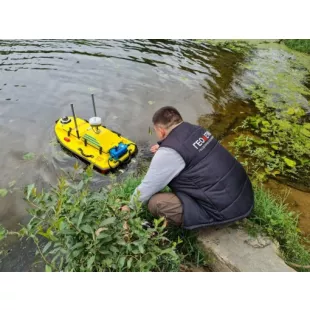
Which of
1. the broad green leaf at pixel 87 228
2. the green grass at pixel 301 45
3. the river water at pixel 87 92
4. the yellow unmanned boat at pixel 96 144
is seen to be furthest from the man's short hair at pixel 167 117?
the green grass at pixel 301 45

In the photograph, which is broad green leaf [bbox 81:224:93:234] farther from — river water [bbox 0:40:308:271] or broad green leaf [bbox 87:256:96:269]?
river water [bbox 0:40:308:271]

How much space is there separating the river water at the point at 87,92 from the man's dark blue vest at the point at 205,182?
2.02 m

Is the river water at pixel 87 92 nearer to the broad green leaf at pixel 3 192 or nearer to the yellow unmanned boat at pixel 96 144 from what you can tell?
the broad green leaf at pixel 3 192

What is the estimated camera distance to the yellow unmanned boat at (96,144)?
4652 millimetres

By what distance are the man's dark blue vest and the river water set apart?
2021 mm

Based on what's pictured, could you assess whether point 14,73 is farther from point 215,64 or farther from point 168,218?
Result: point 168,218

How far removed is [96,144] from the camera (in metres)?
4.81

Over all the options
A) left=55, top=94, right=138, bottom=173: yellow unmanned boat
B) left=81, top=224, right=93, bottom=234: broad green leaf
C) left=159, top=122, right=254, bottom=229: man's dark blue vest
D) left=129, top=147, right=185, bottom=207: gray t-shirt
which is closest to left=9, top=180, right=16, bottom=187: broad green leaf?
left=55, top=94, right=138, bottom=173: yellow unmanned boat

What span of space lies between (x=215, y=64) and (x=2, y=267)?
7599mm

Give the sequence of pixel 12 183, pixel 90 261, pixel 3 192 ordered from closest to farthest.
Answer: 1. pixel 90 261
2. pixel 3 192
3. pixel 12 183

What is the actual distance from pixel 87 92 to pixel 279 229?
5.51 metres

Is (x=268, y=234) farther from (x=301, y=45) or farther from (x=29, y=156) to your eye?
(x=301, y=45)

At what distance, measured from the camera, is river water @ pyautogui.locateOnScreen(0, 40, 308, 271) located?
4855mm

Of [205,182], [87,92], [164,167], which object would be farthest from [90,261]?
[87,92]
